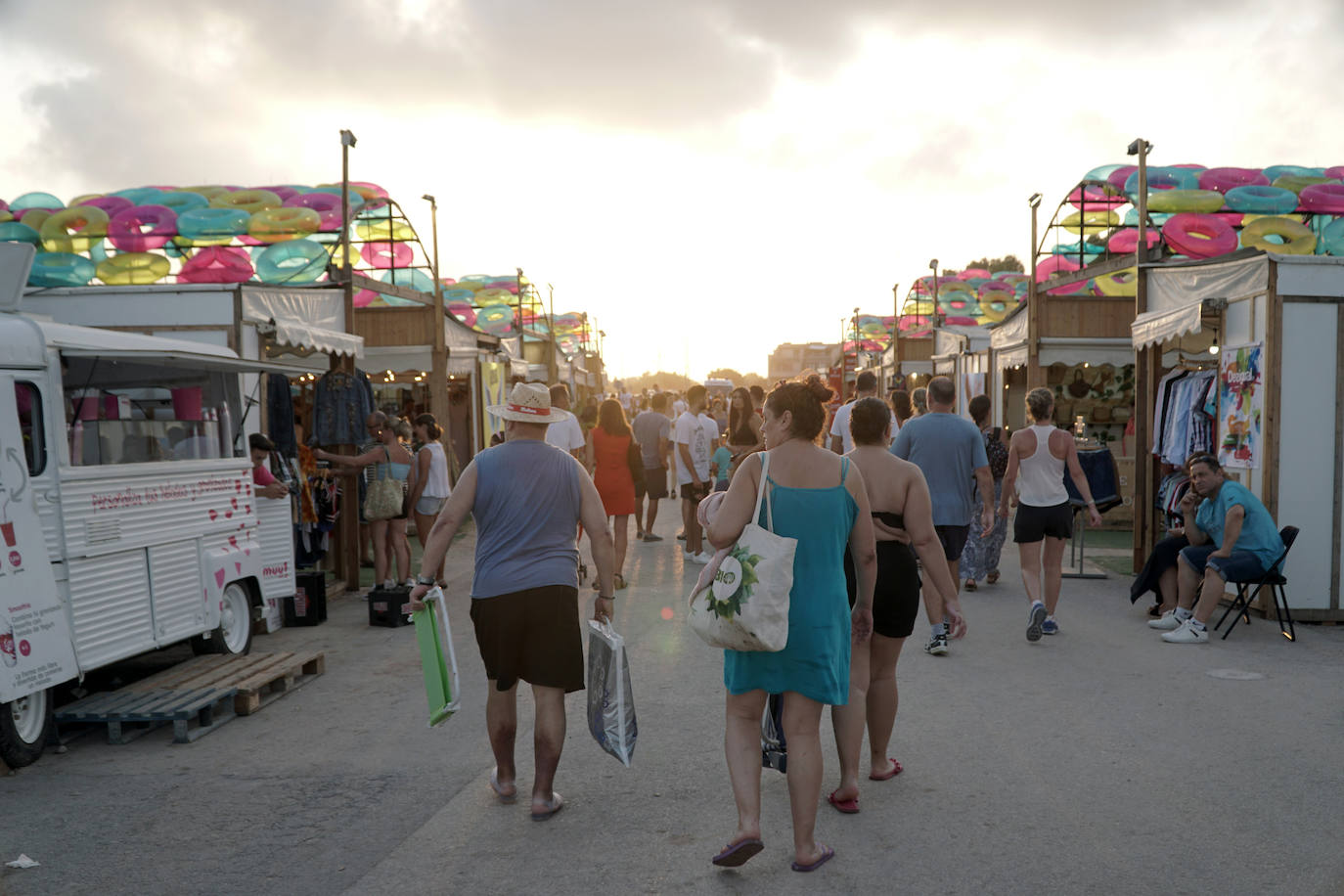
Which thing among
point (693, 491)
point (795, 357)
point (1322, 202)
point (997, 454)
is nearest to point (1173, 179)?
point (1322, 202)

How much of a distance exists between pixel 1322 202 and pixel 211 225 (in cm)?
1657

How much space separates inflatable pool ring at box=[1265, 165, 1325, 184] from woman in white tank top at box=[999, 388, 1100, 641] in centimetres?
1380

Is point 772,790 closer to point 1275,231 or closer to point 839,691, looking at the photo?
point 839,691

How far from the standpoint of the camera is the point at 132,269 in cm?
1509

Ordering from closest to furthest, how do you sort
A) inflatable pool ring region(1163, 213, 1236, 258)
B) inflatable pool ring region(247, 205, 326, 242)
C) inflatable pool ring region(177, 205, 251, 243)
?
inflatable pool ring region(1163, 213, 1236, 258) < inflatable pool ring region(247, 205, 326, 242) < inflatable pool ring region(177, 205, 251, 243)

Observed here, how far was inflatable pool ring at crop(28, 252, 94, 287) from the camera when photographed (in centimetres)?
1538

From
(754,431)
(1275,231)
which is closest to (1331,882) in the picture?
(754,431)

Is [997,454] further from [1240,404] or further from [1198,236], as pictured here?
[1198,236]

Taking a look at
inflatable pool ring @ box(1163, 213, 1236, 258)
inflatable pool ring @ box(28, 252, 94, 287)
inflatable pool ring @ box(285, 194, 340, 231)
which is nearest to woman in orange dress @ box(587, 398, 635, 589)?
inflatable pool ring @ box(1163, 213, 1236, 258)

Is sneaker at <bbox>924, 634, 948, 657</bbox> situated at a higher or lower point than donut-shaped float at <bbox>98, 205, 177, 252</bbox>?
lower

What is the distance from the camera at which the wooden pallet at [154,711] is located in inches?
229

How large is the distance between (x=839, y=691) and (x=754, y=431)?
7.28 m

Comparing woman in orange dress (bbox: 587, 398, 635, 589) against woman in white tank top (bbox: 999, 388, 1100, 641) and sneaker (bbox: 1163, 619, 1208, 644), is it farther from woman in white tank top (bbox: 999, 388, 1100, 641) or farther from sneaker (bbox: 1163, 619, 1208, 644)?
sneaker (bbox: 1163, 619, 1208, 644)

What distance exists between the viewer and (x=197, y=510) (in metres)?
7.32
